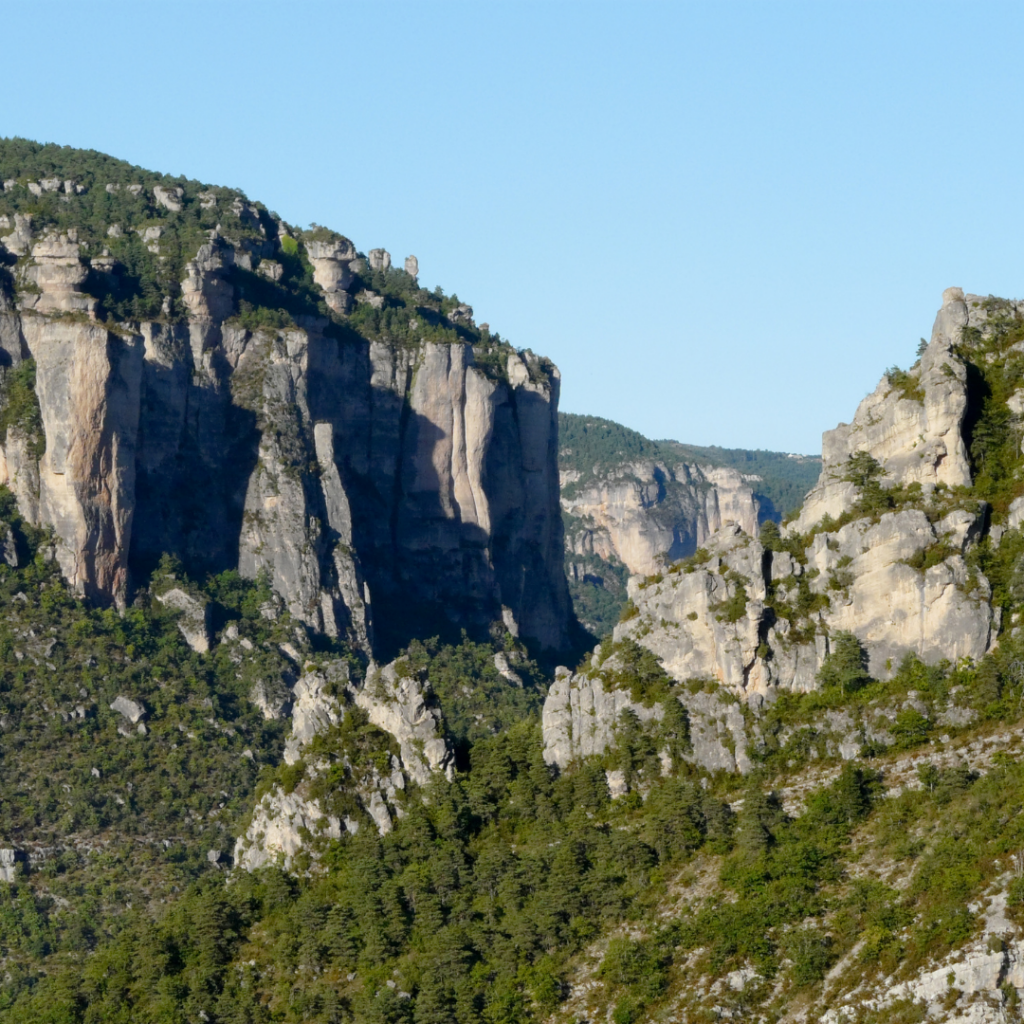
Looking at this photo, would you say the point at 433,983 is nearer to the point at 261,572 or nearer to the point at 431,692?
the point at 431,692

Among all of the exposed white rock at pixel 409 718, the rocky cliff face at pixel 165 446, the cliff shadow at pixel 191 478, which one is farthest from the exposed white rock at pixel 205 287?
the exposed white rock at pixel 409 718

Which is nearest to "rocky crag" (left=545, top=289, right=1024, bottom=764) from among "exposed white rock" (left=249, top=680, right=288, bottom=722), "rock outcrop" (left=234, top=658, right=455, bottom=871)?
"rock outcrop" (left=234, top=658, right=455, bottom=871)

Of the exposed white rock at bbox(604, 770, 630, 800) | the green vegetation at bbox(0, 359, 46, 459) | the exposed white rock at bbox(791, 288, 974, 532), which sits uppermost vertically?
the green vegetation at bbox(0, 359, 46, 459)

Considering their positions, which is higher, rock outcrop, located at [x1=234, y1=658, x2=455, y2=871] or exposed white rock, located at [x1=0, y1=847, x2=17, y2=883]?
rock outcrop, located at [x1=234, y1=658, x2=455, y2=871]

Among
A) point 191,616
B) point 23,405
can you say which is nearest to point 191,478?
point 191,616

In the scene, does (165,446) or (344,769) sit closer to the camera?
(344,769)

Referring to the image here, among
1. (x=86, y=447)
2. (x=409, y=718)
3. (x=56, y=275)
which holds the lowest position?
(x=409, y=718)

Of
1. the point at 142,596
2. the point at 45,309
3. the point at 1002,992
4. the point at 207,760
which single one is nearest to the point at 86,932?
the point at 207,760

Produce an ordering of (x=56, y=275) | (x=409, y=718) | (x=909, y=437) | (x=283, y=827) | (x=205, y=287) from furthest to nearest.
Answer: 1. (x=205, y=287)
2. (x=56, y=275)
3. (x=409, y=718)
4. (x=283, y=827)
5. (x=909, y=437)

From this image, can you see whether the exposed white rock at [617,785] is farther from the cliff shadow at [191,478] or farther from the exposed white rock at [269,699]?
the cliff shadow at [191,478]

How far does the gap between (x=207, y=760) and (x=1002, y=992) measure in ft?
285

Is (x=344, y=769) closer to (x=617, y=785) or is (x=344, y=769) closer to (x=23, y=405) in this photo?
(x=617, y=785)

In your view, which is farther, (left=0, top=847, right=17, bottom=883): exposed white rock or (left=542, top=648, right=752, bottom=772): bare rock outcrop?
(left=0, top=847, right=17, bottom=883): exposed white rock

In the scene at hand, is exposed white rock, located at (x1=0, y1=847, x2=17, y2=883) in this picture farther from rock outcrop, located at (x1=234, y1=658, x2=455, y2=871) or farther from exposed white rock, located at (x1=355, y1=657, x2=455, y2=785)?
exposed white rock, located at (x1=355, y1=657, x2=455, y2=785)
